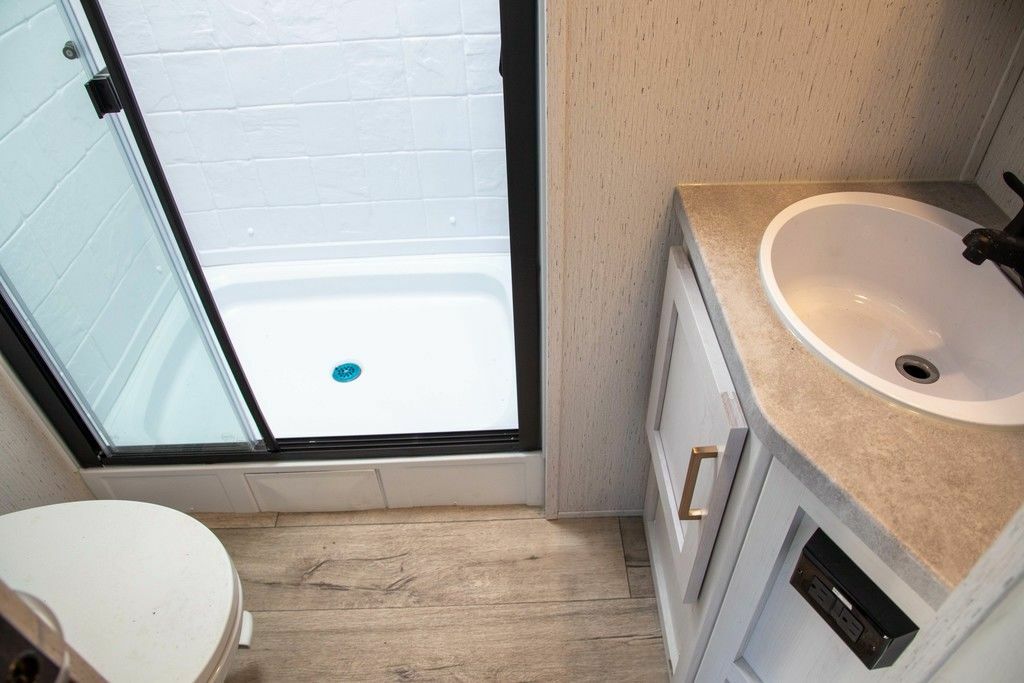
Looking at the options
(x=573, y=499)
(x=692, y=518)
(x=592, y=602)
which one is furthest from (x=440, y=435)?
(x=692, y=518)

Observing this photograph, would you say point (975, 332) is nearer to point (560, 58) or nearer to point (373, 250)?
point (560, 58)

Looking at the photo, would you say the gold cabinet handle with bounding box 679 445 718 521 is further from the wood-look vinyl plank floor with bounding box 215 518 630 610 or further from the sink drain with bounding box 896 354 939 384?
the wood-look vinyl plank floor with bounding box 215 518 630 610

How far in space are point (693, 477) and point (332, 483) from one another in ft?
3.40

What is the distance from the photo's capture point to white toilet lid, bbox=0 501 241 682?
100cm

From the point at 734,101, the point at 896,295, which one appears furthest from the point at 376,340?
the point at 896,295

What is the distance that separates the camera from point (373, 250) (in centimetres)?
227

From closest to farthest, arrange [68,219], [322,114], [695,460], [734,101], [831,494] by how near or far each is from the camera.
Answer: [831,494] < [695,460] < [734,101] < [68,219] < [322,114]

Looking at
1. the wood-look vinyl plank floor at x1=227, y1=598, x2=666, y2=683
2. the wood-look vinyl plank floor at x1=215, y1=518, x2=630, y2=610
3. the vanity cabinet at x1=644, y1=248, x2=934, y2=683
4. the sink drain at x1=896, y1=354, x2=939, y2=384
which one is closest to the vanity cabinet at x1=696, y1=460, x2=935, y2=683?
the vanity cabinet at x1=644, y1=248, x2=934, y2=683

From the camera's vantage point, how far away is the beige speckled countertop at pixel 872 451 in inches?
24.2

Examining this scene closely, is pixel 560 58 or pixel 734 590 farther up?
pixel 560 58

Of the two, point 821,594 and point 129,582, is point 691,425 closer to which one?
point 821,594

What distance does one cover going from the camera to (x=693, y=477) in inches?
37.3

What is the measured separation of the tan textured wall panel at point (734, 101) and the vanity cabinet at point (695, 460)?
0.15m

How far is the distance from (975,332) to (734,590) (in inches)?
19.2
